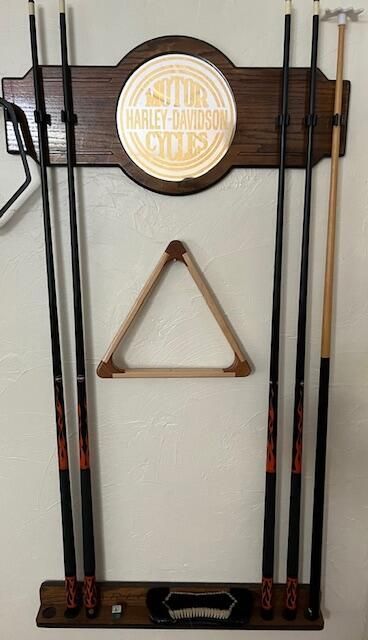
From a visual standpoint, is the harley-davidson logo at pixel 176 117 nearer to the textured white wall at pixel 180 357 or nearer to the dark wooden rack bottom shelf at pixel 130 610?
the textured white wall at pixel 180 357

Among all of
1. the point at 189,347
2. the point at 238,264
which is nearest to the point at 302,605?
the point at 189,347

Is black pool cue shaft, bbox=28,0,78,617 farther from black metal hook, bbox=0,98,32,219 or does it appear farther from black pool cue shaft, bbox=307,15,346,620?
black pool cue shaft, bbox=307,15,346,620

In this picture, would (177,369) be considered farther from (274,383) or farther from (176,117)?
(176,117)

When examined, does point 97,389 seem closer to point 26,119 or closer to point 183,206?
point 183,206

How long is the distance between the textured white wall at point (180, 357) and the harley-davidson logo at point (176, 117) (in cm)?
6

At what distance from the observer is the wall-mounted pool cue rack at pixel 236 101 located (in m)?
1.12

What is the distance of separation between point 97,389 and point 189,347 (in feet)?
0.83

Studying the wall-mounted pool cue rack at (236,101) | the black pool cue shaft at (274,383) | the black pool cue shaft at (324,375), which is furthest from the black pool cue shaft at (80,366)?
the black pool cue shaft at (324,375)

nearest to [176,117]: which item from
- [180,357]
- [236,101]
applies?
[236,101]

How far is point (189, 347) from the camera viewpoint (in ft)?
4.17

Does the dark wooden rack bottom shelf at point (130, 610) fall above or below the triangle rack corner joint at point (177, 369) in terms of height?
below

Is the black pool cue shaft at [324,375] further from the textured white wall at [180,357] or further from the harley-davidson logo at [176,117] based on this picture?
the harley-davidson logo at [176,117]

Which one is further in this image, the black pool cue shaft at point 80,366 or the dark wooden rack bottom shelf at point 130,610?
the dark wooden rack bottom shelf at point 130,610

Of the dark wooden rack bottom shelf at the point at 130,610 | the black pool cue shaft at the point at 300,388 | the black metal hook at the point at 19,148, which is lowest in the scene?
the dark wooden rack bottom shelf at the point at 130,610
